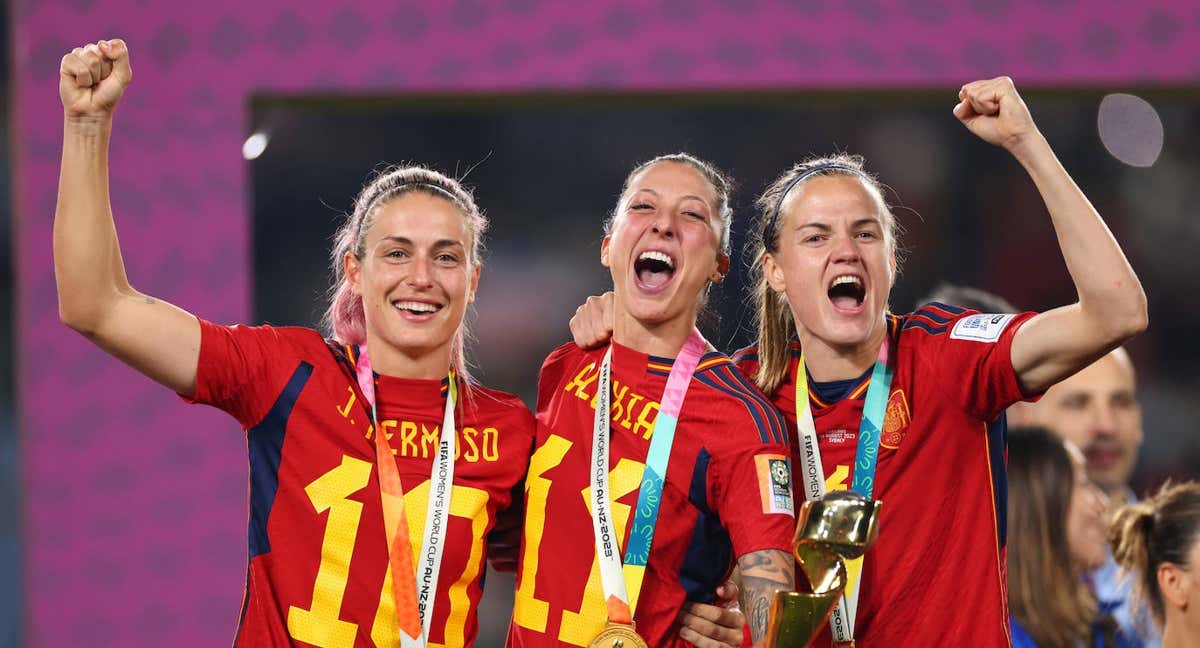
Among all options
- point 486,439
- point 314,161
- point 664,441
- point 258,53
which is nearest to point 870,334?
point 664,441

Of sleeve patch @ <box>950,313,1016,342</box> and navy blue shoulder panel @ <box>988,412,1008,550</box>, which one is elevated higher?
sleeve patch @ <box>950,313,1016,342</box>

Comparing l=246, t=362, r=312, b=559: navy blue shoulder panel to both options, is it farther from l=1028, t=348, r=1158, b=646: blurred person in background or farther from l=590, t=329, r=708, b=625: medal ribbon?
l=1028, t=348, r=1158, b=646: blurred person in background

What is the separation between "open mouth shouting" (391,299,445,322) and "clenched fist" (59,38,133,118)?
63 cm

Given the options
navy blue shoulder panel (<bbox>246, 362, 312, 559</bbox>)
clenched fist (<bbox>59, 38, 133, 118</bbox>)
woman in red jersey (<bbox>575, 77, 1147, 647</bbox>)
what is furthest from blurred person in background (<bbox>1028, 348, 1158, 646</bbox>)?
clenched fist (<bbox>59, 38, 133, 118</bbox>)

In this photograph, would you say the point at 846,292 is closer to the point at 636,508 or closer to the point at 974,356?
the point at 974,356

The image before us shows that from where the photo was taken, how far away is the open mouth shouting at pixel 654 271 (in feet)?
8.54

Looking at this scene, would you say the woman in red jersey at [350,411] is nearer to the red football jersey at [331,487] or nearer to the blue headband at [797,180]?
the red football jersey at [331,487]

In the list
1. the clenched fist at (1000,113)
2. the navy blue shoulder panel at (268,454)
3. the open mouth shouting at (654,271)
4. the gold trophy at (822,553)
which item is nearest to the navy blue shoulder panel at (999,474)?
the clenched fist at (1000,113)

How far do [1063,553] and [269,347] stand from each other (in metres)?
1.96

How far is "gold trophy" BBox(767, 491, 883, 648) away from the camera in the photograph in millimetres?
1724

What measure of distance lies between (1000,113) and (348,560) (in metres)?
1.34

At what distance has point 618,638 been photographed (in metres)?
2.28

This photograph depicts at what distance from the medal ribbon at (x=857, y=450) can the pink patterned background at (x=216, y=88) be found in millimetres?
2553

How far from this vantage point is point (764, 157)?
15.7 ft
